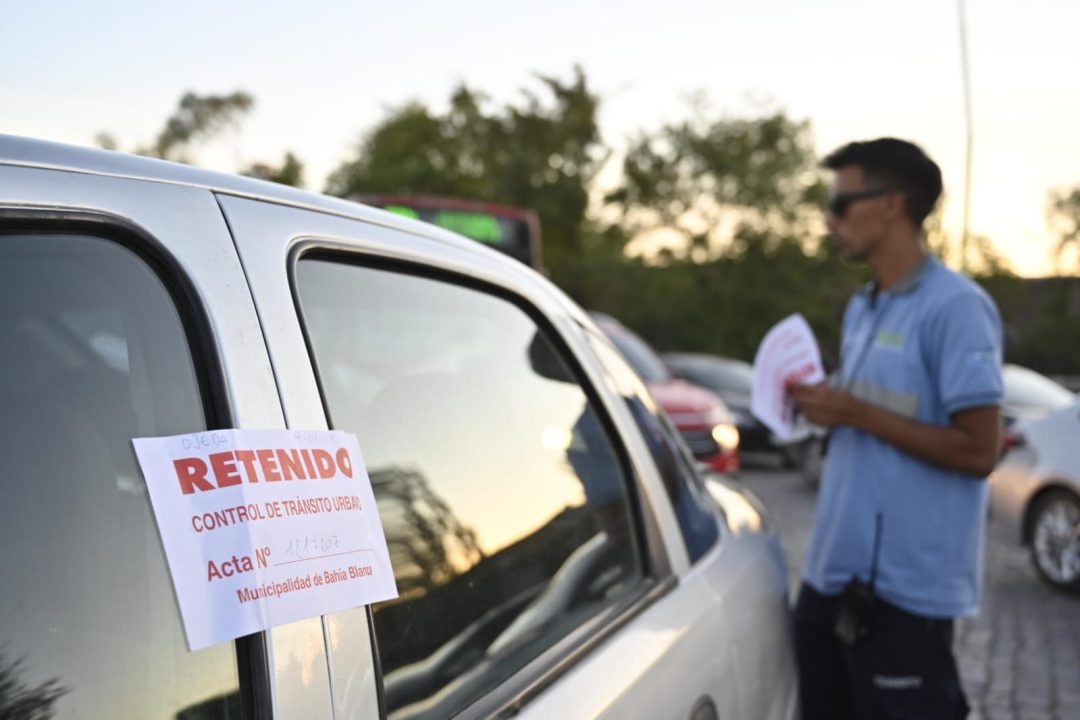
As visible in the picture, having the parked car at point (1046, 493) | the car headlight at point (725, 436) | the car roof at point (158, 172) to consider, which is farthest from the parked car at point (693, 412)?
the car roof at point (158, 172)

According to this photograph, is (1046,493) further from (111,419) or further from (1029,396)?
(111,419)

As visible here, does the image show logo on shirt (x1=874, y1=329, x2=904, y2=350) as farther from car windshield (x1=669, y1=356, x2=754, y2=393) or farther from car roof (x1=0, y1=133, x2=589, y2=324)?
car windshield (x1=669, y1=356, x2=754, y2=393)

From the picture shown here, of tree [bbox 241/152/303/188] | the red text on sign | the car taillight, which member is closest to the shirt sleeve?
tree [bbox 241/152/303/188]

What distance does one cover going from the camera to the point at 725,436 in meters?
9.23

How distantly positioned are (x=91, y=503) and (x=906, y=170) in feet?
7.68

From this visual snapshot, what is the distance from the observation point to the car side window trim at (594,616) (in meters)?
1.30

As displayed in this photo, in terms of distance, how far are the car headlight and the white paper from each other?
6.14m

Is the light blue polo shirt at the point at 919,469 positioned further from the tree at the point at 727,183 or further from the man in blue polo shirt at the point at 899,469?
the tree at the point at 727,183

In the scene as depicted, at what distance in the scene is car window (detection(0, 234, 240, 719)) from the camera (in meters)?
1.00

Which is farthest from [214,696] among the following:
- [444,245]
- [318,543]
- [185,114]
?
[185,114]

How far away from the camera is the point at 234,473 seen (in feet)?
3.60

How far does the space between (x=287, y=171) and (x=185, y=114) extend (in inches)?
26.9

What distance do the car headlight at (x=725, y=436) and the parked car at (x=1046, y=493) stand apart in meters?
2.16

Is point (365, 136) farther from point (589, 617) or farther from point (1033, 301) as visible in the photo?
point (589, 617)
